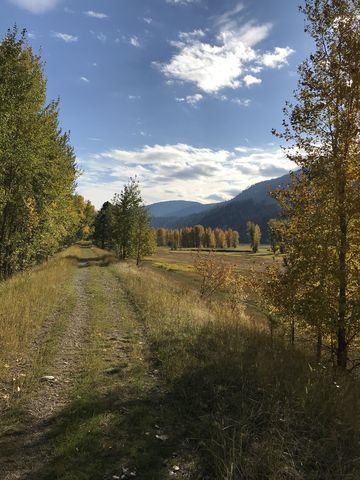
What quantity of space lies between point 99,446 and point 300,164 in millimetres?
9979

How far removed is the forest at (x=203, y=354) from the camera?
16.4 feet

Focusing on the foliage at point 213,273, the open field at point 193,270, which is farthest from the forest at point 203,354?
the foliage at point 213,273

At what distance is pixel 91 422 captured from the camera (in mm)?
5762

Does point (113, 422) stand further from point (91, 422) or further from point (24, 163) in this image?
point (24, 163)

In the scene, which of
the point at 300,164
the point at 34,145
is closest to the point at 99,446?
the point at 300,164

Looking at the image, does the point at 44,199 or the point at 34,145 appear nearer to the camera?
the point at 34,145

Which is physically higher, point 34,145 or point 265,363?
point 34,145

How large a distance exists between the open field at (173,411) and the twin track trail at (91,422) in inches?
0.8

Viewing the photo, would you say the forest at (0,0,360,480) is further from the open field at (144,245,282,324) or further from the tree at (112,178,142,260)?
the tree at (112,178,142,260)

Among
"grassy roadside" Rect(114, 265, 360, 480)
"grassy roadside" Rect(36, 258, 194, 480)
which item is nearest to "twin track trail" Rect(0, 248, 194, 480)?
"grassy roadside" Rect(36, 258, 194, 480)

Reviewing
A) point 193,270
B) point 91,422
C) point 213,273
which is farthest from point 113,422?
point 193,270

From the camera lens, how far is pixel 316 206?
11.1 metres

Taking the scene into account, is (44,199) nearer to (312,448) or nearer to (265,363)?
(265,363)

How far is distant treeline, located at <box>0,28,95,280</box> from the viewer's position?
54.7ft
